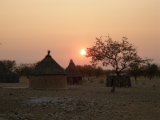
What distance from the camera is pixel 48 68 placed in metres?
28.3

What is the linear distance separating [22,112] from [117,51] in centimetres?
1413

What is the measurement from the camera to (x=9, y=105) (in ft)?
44.4

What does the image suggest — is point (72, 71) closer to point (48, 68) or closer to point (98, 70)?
point (48, 68)

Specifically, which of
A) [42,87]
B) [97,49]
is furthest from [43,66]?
[97,49]

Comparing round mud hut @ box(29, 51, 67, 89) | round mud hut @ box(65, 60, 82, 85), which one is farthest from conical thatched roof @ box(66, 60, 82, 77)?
round mud hut @ box(29, 51, 67, 89)

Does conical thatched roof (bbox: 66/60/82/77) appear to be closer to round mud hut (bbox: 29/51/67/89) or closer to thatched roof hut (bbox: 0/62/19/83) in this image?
thatched roof hut (bbox: 0/62/19/83)

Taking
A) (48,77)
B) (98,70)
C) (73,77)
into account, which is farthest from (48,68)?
(98,70)

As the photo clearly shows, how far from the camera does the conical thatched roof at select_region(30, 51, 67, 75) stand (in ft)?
91.2

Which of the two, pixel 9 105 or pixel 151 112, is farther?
pixel 9 105

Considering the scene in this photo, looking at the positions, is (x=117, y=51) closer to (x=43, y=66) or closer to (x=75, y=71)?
(x=43, y=66)

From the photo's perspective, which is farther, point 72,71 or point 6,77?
point 6,77

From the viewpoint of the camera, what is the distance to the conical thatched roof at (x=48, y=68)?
27.8 meters

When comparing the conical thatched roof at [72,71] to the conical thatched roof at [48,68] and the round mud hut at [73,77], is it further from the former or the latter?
the conical thatched roof at [48,68]

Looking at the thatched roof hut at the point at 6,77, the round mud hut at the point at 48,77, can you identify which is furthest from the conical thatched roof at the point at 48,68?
the thatched roof hut at the point at 6,77
